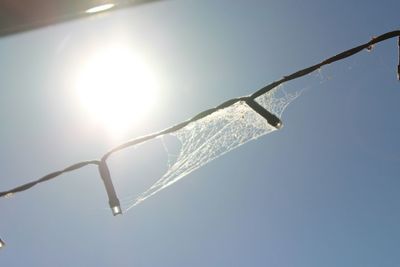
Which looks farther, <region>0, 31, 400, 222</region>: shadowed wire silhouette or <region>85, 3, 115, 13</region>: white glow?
<region>0, 31, 400, 222</region>: shadowed wire silhouette

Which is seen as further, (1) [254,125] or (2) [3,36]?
(1) [254,125]

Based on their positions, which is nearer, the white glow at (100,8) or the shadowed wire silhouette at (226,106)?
the white glow at (100,8)

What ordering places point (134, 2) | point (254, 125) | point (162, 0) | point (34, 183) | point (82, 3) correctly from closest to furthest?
point (82, 3) → point (134, 2) → point (162, 0) → point (34, 183) → point (254, 125)

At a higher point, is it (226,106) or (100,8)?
(100,8)

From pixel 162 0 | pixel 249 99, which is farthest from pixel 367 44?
pixel 162 0

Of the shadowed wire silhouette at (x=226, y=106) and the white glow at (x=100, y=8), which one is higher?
the white glow at (x=100, y=8)

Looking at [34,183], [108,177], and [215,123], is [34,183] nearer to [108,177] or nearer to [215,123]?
[108,177]

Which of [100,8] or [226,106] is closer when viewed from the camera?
[100,8]

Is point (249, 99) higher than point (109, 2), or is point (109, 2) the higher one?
point (109, 2)

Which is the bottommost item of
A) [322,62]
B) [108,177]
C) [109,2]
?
[108,177]

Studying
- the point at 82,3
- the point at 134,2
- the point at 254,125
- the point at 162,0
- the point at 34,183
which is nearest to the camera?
the point at 82,3

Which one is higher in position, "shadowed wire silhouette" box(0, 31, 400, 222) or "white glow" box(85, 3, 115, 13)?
"white glow" box(85, 3, 115, 13)
